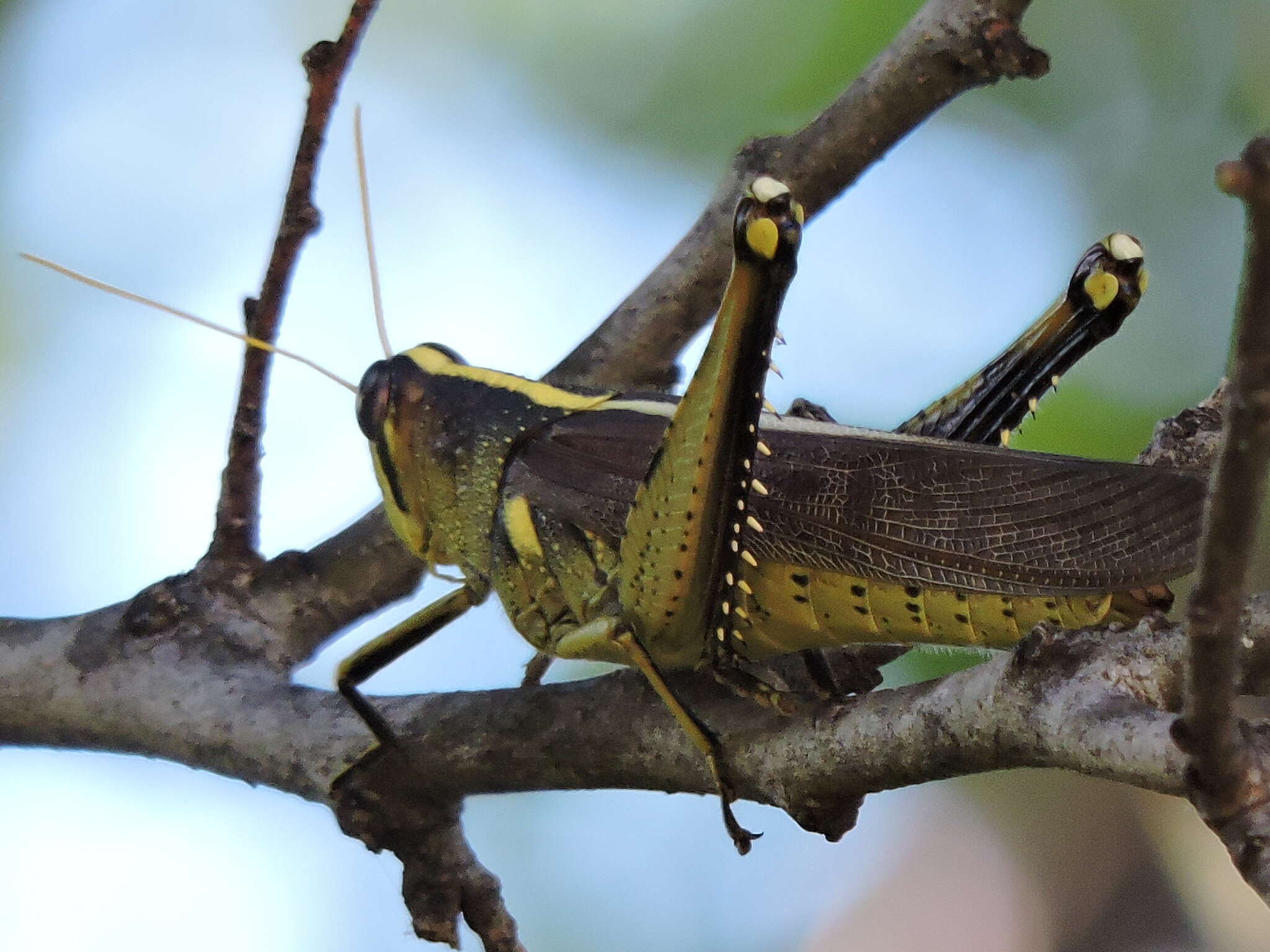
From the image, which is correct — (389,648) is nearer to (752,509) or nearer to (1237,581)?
(752,509)

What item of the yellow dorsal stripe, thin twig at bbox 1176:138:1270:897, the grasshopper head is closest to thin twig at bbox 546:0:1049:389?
the yellow dorsal stripe

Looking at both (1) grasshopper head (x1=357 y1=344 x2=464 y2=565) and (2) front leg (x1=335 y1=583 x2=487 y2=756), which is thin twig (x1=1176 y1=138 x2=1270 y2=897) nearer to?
(2) front leg (x1=335 y1=583 x2=487 y2=756)

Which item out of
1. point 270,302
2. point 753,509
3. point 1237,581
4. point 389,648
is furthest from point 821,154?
point 1237,581

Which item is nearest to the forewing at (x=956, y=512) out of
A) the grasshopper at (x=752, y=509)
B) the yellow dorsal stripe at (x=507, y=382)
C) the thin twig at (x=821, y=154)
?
the grasshopper at (x=752, y=509)

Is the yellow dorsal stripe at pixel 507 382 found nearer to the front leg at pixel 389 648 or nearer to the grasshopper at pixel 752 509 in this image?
the grasshopper at pixel 752 509

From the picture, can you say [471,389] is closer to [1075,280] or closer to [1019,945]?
[1075,280]

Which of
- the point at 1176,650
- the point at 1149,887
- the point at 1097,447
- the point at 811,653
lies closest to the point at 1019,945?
the point at 1149,887

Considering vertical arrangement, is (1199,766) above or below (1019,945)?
above

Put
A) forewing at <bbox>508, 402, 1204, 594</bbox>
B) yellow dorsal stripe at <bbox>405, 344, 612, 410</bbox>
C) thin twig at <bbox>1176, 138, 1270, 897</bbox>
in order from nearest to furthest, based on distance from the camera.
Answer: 1. thin twig at <bbox>1176, 138, 1270, 897</bbox>
2. forewing at <bbox>508, 402, 1204, 594</bbox>
3. yellow dorsal stripe at <bbox>405, 344, 612, 410</bbox>
